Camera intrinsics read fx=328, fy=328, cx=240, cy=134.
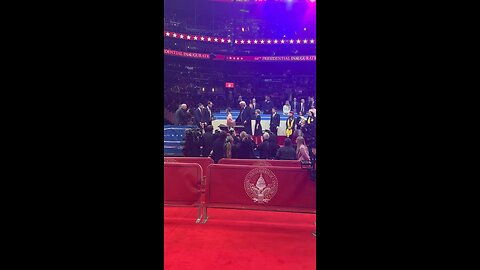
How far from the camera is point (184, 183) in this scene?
199 inches

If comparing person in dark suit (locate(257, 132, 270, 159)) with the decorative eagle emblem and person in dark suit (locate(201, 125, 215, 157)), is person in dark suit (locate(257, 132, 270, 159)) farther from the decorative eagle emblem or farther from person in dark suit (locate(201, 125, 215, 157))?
the decorative eagle emblem

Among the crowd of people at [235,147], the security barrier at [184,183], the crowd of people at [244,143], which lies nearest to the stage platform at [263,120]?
the crowd of people at [244,143]

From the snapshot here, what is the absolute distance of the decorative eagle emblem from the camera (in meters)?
5.01

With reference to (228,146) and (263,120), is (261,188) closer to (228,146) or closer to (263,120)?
(228,146)

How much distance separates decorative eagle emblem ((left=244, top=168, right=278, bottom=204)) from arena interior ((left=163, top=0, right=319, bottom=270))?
15 millimetres

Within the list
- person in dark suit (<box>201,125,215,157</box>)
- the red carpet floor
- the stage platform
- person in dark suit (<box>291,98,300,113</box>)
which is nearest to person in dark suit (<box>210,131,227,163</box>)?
Result: person in dark suit (<box>201,125,215,157</box>)

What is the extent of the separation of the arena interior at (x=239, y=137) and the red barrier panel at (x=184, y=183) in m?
0.02

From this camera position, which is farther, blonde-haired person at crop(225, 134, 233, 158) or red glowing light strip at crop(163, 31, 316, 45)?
red glowing light strip at crop(163, 31, 316, 45)

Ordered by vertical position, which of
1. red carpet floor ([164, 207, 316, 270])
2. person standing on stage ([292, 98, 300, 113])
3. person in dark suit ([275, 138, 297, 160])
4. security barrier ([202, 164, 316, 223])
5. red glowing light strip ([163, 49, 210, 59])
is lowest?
red carpet floor ([164, 207, 316, 270])

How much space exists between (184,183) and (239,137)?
4181 millimetres

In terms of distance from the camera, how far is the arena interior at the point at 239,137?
4258mm
